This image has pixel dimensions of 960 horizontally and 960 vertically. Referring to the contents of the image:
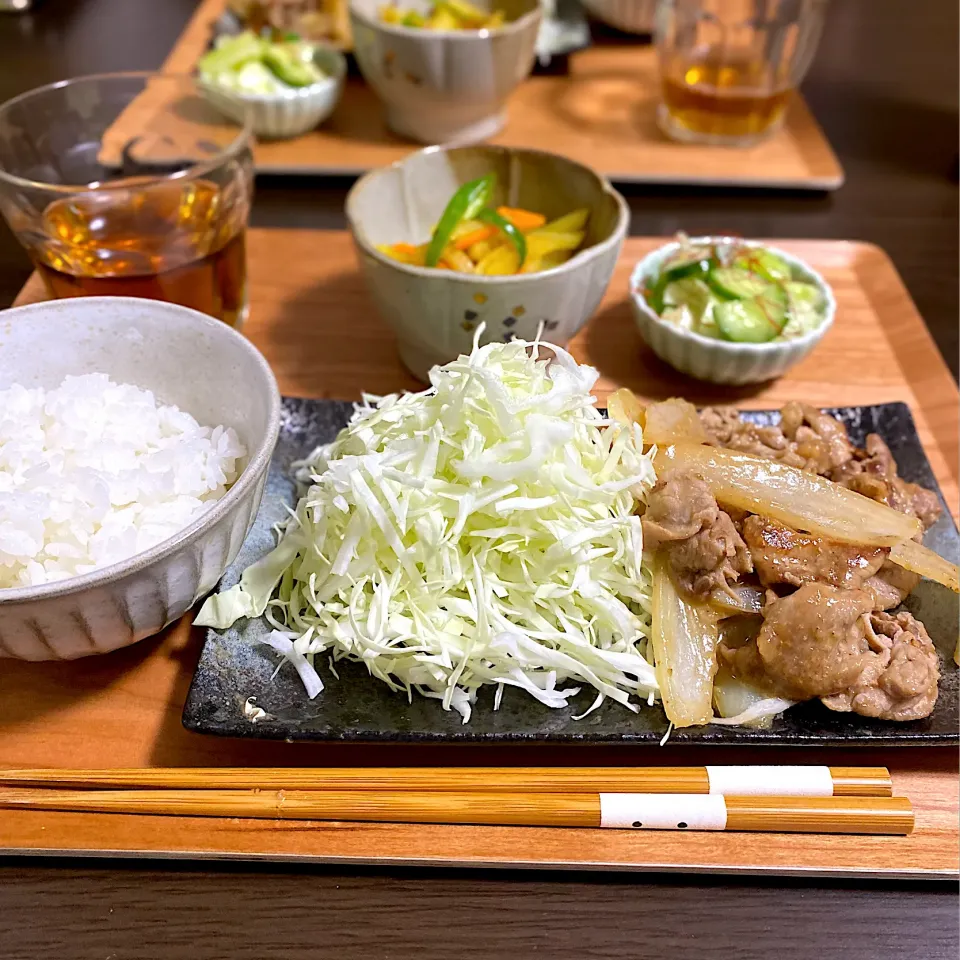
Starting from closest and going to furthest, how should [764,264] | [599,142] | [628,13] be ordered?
1. [764,264]
2. [599,142]
3. [628,13]

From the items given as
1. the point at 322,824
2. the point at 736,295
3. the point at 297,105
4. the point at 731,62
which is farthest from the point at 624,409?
the point at 731,62

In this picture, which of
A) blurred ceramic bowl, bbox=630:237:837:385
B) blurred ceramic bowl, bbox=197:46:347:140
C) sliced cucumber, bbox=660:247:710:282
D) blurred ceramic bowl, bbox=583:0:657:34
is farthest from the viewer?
blurred ceramic bowl, bbox=583:0:657:34

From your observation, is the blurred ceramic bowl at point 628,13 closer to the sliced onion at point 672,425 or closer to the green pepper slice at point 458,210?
the green pepper slice at point 458,210

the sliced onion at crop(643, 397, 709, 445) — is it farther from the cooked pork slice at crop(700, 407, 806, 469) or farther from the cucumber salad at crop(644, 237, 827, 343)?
the cucumber salad at crop(644, 237, 827, 343)

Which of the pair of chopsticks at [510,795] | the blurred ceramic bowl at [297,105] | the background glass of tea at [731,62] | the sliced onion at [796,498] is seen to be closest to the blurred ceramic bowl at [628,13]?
the background glass of tea at [731,62]

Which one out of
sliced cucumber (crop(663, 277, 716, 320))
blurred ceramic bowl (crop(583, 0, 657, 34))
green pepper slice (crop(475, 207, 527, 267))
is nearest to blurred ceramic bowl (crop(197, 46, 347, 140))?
green pepper slice (crop(475, 207, 527, 267))

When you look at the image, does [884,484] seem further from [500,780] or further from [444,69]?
[444,69]

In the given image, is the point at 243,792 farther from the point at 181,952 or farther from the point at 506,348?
the point at 506,348
